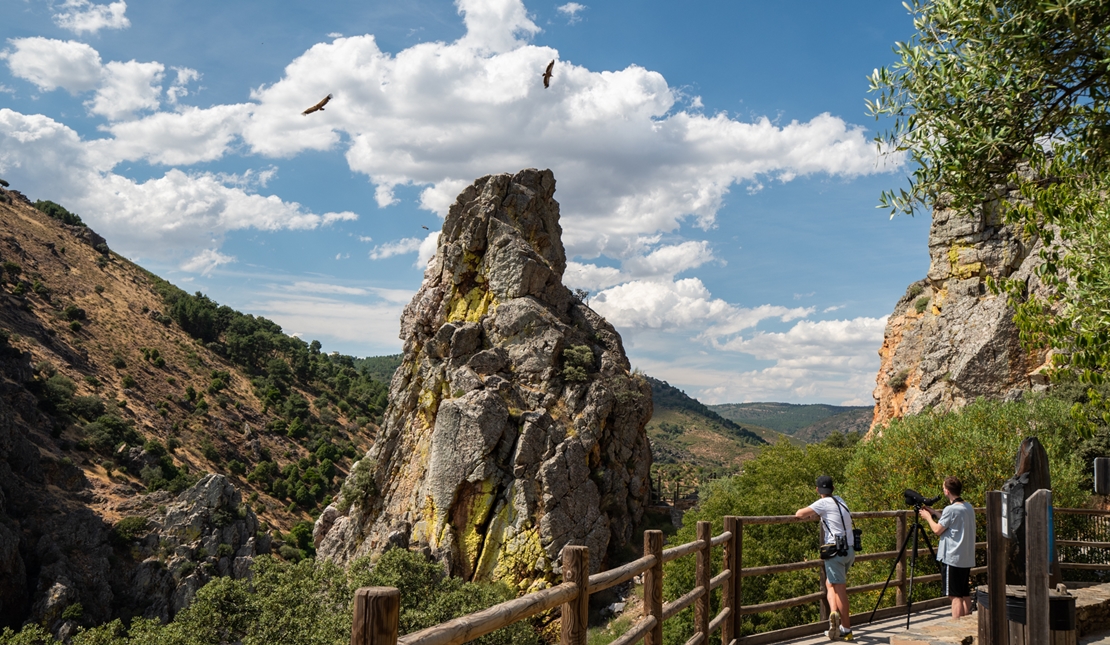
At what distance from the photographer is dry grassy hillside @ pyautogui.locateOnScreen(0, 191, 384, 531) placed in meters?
58.3

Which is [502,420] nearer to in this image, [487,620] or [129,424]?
[487,620]

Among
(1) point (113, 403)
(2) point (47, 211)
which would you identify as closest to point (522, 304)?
(1) point (113, 403)

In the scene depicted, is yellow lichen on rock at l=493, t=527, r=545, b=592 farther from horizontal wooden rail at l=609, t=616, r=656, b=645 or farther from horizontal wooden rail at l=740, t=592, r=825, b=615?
horizontal wooden rail at l=609, t=616, r=656, b=645

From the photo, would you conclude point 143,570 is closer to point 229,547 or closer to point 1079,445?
point 229,547

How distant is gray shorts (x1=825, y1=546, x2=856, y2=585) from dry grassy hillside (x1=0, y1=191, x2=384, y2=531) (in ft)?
183

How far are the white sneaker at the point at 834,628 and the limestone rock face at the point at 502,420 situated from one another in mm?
29941

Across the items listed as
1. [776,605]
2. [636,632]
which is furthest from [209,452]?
[636,632]

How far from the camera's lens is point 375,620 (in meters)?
2.69

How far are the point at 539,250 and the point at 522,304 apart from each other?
27.9ft

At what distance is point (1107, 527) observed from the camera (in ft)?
48.8

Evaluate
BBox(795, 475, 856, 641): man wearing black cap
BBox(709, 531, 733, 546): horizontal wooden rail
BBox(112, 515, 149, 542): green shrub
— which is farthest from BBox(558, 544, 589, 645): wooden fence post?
BBox(112, 515, 149, 542): green shrub

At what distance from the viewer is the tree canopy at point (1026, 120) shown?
24.8 feet

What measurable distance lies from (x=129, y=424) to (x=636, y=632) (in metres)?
71.1

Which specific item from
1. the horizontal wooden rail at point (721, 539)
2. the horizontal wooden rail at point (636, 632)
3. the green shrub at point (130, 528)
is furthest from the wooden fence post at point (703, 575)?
the green shrub at point (130, 528)
